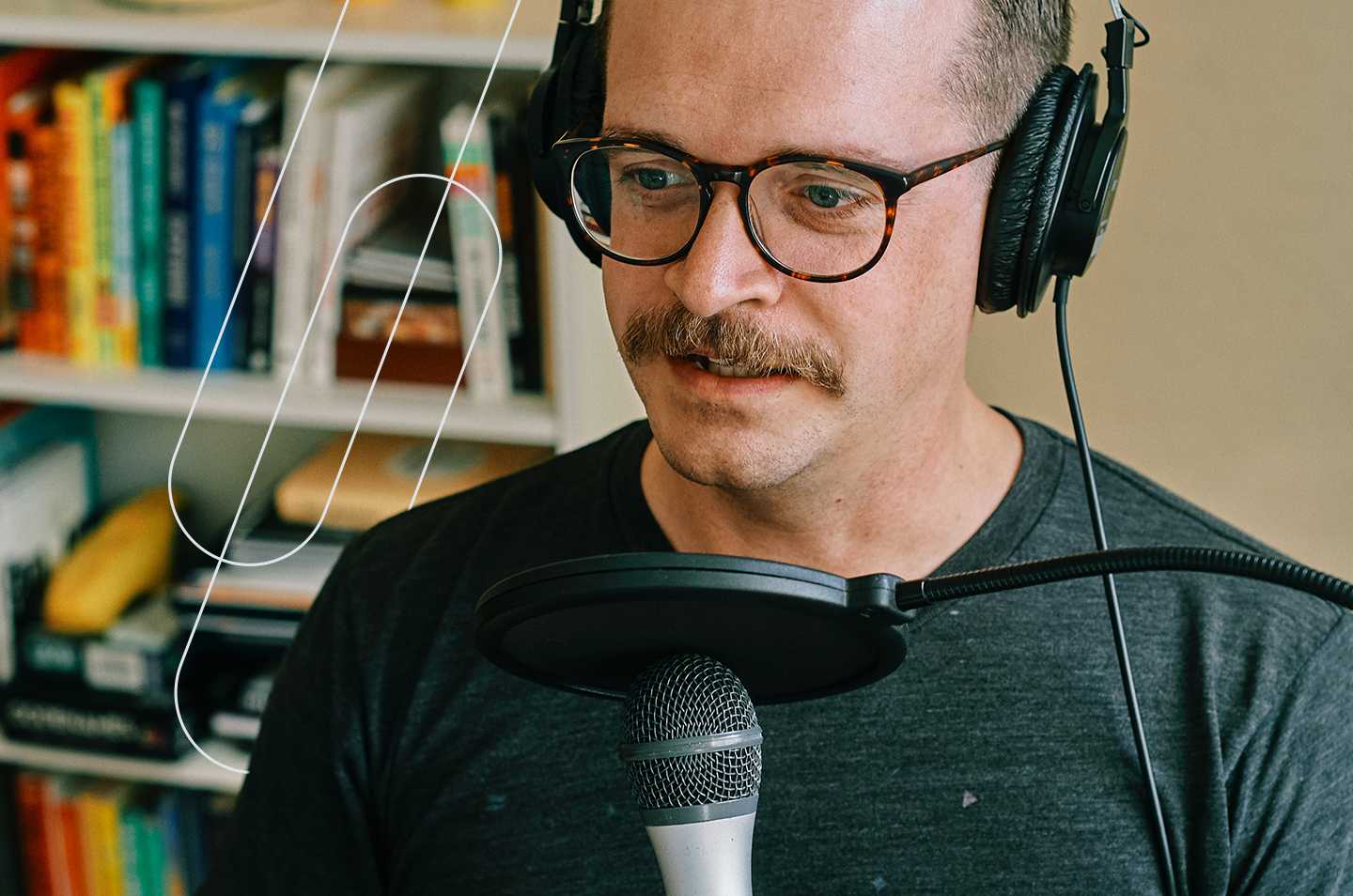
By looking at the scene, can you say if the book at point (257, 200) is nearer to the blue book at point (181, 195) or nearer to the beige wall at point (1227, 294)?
the blue book at point (181, 195)

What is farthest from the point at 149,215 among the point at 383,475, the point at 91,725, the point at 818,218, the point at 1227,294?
the point at 1227,294

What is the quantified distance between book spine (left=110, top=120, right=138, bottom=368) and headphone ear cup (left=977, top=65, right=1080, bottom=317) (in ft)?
3.80

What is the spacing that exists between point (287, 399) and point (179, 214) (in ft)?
0.82

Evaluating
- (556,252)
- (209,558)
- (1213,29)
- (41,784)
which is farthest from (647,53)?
(41,784)

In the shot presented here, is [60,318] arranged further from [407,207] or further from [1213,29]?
[1213,29]

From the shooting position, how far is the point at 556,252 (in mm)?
1537

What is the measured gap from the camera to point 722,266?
2.64 feet

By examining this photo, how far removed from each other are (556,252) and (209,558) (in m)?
0.74

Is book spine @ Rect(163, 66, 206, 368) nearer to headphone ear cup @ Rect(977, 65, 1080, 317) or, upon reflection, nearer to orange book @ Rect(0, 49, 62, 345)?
orange book @ Rect(0, 49, 62, 345)

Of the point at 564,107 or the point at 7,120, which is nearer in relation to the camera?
the point at 564,107

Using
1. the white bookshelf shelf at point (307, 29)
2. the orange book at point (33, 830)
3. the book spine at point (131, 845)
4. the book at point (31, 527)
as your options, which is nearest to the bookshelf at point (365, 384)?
the white bookshelf shelf at point (307, 29)

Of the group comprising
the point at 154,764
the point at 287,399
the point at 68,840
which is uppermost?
the point at 287,399

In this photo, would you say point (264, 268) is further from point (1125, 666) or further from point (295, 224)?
point (1125, 666)

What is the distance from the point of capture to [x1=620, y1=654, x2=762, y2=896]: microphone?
1.96 feet
